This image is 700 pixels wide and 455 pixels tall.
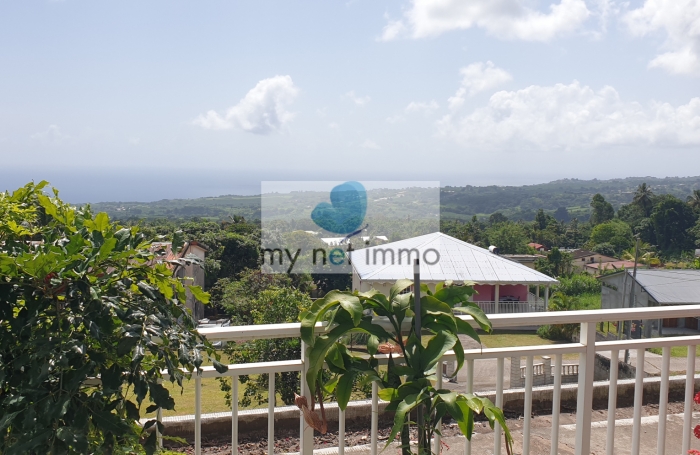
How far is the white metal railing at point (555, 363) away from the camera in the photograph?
144 cm

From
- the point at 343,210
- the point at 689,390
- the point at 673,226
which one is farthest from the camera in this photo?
the point at 673,226

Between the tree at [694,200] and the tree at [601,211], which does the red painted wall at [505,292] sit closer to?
the tree at [601,211]

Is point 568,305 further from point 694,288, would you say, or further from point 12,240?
point 12,240

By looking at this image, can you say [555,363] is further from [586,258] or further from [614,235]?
[614,235]

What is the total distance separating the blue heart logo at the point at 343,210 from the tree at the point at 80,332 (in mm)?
11435

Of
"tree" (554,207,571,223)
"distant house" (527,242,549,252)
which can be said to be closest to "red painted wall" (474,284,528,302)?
"distant house" (527,242,549,252)

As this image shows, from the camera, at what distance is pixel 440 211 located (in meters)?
13.6

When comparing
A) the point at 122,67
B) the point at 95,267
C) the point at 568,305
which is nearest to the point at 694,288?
the point at 568,305

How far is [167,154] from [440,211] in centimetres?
4252

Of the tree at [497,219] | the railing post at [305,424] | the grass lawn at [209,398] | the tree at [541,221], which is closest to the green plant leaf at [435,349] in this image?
the railing post at [305,424]

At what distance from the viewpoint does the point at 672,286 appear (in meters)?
15.8

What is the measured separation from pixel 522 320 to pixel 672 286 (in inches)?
675

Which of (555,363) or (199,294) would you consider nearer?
(199,294)
